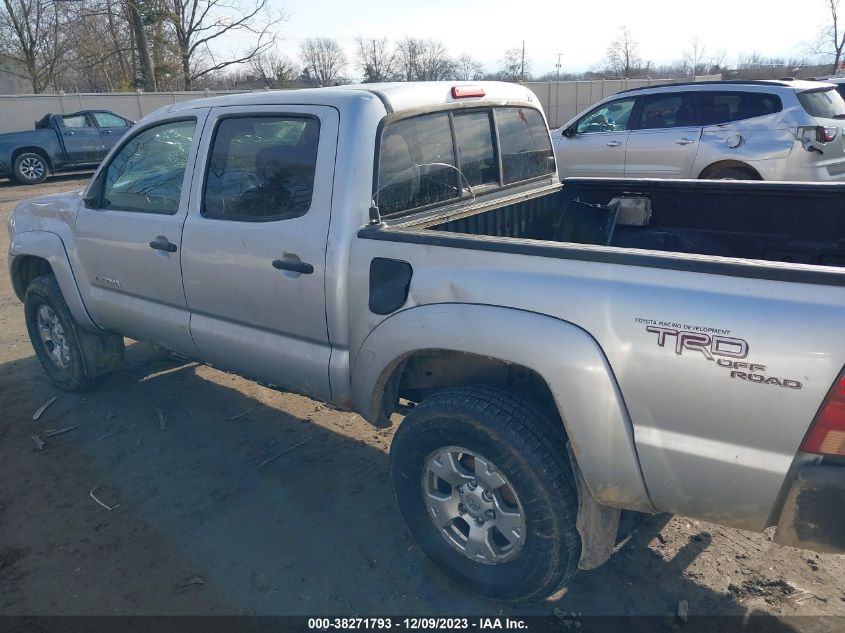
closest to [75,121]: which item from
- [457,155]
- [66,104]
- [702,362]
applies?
[66,104]

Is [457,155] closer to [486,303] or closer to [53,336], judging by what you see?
[486,303]

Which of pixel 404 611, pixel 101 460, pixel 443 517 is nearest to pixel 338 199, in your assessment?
pixel 443 517

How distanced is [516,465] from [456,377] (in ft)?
1.90

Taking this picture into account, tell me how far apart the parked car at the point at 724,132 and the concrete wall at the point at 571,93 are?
20.3 metres

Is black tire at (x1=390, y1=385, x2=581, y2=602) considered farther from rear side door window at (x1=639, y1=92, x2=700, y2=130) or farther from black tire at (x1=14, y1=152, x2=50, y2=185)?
black tire at (x1=14, y1=152, x2=50, y2=185)

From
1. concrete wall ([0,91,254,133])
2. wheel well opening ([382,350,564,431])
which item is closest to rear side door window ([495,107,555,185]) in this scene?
wheel well opening ([382,350,564,431])

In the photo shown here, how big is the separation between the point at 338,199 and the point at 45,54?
132 ft

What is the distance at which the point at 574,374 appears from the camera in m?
2.15

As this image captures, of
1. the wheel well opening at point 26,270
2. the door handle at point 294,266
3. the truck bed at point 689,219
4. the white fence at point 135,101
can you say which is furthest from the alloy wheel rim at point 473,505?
the white fence at point 135,101

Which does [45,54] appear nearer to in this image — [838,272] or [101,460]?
[101,460]

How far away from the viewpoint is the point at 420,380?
9.88 feet

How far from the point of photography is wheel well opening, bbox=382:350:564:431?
2.62 metres

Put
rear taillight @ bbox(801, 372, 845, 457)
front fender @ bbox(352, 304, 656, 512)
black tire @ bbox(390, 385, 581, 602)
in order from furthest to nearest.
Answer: black tire @ bbox(390, 385, 581, 602)
front fender @ bbox(352, 304, 656, 512)
rear taillight @ bbox(801, 372, 845, 457)

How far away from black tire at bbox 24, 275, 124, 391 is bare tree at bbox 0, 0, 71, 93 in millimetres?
35710
